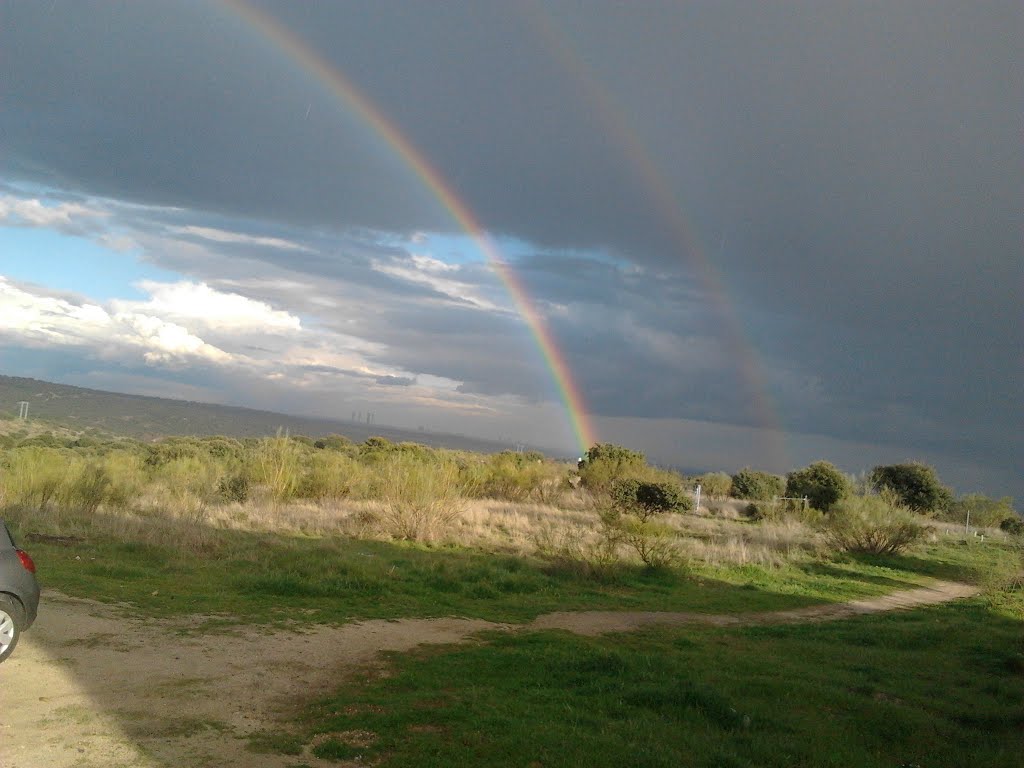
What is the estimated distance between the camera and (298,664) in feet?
31.9

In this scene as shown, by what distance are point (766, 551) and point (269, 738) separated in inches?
923

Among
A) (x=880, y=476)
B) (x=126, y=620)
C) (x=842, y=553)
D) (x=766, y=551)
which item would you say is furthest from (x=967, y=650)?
(x=880, y=476)

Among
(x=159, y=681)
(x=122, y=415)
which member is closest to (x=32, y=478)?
(x=159, y=681)

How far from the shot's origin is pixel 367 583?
52.0 feet

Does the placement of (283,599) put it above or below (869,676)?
below

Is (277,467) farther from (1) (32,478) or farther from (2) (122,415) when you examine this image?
(2) (122,415)

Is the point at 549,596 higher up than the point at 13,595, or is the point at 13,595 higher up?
the point at 13,595

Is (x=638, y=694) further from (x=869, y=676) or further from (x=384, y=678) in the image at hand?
(x=869, y=676)

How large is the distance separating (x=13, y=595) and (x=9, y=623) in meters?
0.28

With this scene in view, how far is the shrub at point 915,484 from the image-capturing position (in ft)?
190

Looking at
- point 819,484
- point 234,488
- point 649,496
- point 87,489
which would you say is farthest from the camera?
point 819,484

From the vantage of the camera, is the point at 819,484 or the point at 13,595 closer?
the point at 13,595

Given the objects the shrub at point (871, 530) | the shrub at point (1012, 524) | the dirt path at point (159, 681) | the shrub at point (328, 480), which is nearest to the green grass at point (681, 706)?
the dirt path at point (159, 681)

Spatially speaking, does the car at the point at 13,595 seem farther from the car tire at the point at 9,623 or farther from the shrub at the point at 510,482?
the shrub at the point at 510,482
